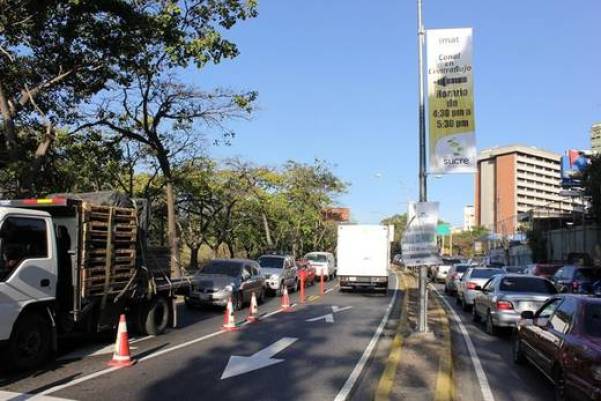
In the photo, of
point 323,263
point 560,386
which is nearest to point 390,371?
point 560,386

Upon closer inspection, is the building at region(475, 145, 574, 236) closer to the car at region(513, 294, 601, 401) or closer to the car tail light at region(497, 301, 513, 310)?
the car tail light at region(497, 301, 513, 310)

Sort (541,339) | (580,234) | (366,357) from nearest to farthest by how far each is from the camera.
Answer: (541,339), (366,357), (580,234)

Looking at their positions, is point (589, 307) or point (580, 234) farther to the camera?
point (580, 234)

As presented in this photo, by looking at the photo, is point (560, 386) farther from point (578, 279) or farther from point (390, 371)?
point (578, 279)

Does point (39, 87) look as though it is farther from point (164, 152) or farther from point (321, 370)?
point (321, 370)

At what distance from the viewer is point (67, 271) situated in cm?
1059

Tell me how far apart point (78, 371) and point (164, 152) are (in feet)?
55.9

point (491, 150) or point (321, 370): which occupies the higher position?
point (491, 150)

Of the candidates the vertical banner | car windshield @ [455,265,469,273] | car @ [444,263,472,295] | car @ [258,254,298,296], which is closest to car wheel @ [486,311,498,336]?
the vertical banner

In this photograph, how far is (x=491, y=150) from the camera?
492 ft

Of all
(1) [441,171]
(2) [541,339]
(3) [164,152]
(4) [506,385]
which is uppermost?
(3) [164,152]

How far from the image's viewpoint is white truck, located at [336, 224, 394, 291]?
27828 millimetres

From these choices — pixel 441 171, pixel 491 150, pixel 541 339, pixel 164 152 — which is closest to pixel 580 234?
pixel 164 152

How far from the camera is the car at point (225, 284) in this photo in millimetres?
18750
